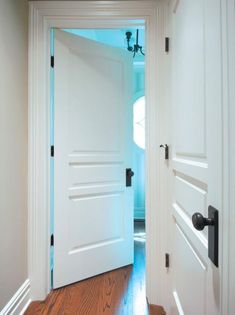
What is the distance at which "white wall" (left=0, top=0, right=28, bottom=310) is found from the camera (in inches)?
53.8

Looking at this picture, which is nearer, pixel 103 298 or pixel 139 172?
pixel 103 298

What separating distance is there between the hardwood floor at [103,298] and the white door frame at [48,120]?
0.31ft

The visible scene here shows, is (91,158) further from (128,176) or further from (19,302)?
(19,302)

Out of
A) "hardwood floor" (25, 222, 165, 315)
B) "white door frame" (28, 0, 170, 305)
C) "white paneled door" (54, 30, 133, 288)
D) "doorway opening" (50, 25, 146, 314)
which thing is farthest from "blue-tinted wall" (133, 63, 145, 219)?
"white door frame" (28, 0, 170, 305)

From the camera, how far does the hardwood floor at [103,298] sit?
160 centimetres

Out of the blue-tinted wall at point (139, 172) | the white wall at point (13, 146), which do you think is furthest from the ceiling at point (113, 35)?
the white wall at point (13, 146)

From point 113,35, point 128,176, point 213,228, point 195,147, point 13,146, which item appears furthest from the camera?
point 113,35

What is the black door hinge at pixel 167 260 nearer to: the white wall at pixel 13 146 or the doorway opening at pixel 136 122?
the doorway opening at pixel 136 122

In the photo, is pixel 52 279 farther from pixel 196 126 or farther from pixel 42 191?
pixel 196 126

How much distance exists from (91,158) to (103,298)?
107cm

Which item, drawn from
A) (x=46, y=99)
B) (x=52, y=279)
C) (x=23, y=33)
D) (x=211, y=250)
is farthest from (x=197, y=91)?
(x=52, y=279)

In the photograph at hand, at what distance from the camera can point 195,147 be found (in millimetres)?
928

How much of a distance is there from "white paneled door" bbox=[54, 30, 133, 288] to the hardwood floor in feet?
0.29

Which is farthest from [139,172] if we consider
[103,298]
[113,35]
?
[103,298]
